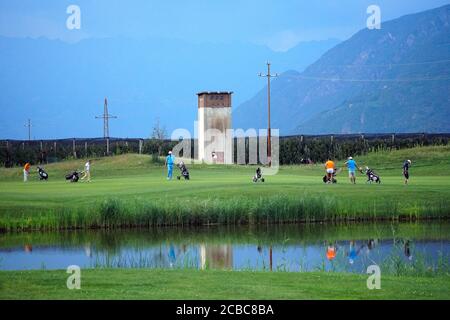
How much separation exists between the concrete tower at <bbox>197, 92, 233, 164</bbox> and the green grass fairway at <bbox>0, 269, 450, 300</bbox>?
57.0 meters

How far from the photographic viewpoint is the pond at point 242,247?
25961 millimetres

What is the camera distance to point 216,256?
28750 millimetres

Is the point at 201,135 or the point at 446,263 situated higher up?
the point at 201,135

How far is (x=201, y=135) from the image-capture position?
77938 mm

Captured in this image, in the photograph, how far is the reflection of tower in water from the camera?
2656cm

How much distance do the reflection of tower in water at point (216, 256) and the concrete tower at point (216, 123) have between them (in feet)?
150

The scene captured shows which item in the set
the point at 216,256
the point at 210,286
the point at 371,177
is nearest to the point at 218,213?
the point at 216,256

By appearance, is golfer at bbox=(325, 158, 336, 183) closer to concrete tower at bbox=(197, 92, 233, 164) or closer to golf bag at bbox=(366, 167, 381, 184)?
golf bag at bbox=(366, 167, 381, 184)

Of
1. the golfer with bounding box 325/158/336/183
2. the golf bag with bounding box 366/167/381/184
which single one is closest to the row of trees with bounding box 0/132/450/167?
the golf bag with bounding box 366/167/381/184

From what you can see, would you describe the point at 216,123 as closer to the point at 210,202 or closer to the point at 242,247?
the point at 210,202

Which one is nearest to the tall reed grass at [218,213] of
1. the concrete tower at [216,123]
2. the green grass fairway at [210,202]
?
the green grass fairway at [210,202]
